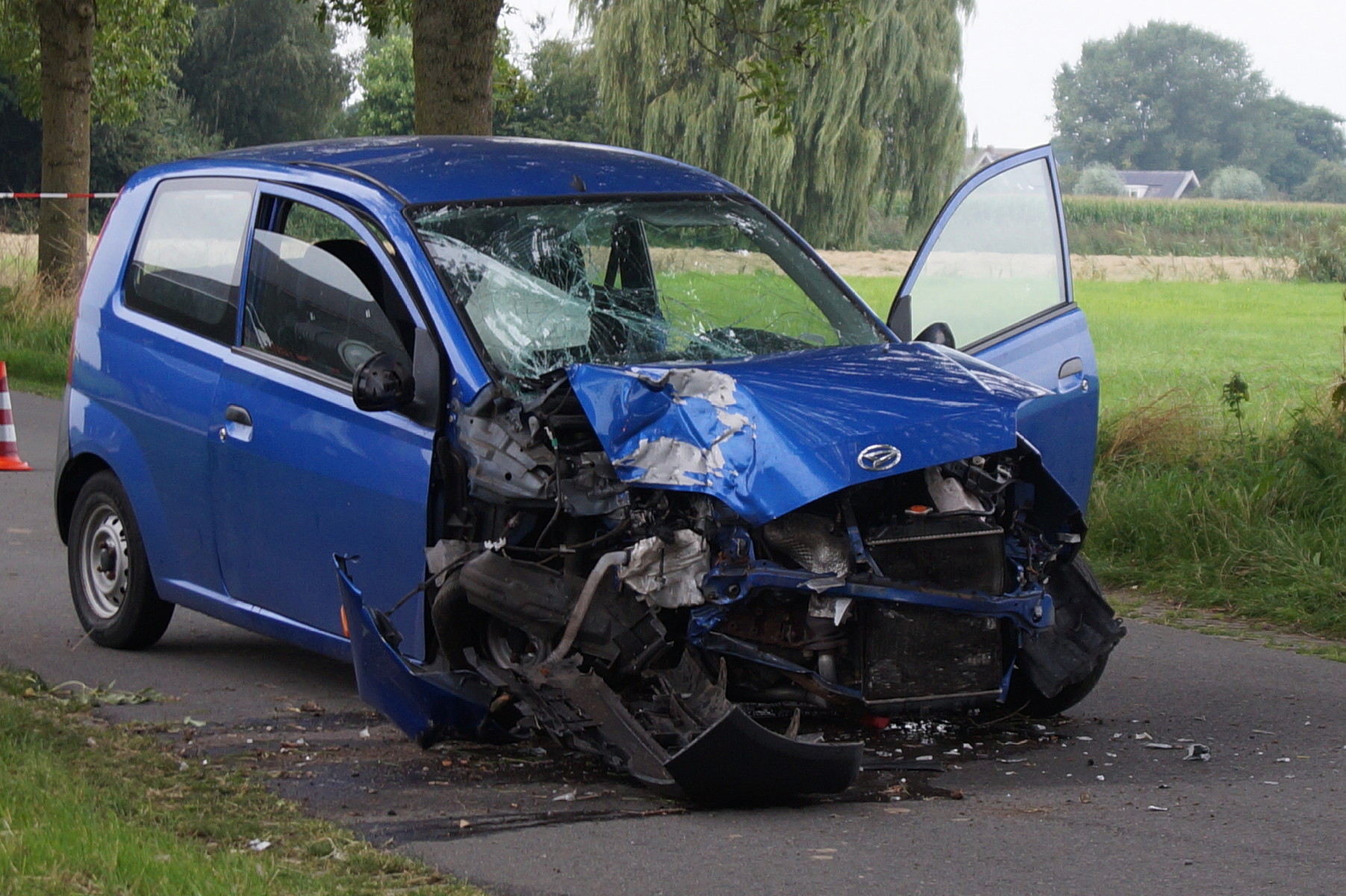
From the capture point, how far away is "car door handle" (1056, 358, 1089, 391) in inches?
244

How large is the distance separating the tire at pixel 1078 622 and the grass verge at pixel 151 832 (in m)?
2.38

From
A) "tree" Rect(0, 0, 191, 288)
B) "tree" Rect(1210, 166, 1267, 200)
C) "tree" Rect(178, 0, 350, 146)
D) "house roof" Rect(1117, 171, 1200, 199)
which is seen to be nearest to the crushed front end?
"tree" Rect(0, 0, 191, 288)

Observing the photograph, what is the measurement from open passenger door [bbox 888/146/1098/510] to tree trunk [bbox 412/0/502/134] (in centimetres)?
511

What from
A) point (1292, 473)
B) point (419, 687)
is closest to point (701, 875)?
point (419, 687)

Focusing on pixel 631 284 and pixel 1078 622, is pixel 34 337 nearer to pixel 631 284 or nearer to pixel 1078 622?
pixel 631 284

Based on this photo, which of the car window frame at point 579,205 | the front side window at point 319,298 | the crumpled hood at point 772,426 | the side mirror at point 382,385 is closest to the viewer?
the crumpled hood at point 772,426

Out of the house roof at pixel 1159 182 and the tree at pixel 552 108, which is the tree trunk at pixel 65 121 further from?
the house roof at pixel 1159 182

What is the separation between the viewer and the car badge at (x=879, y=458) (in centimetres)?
447

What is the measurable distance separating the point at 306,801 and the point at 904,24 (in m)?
34.6

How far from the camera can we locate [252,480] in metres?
5.57

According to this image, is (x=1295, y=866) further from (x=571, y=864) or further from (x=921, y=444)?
(x=571, y=864)

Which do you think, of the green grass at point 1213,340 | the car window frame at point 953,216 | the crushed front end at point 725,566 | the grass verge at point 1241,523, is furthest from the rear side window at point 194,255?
the green grass at point 1213,340

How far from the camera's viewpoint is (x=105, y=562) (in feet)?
21.8

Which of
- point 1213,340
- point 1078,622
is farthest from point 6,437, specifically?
point 1213,340
